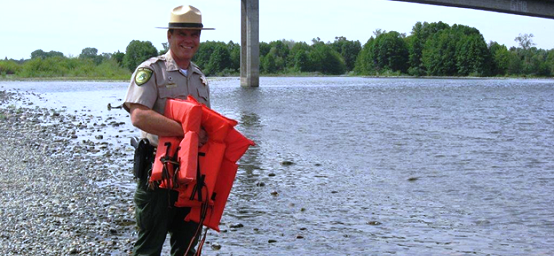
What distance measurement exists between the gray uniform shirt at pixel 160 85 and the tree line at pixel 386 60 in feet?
380

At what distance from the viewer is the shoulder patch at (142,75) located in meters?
4.61

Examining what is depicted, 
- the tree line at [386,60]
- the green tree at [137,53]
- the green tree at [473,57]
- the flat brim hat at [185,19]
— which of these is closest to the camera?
the flat brim hat at [185,19]

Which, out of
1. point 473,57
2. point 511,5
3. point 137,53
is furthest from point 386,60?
point 511,5

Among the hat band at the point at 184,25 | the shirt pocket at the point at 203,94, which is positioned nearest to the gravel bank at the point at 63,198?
the shirt pocket at the point at 203,94

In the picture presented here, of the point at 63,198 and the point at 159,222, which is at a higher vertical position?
the point at 159,222

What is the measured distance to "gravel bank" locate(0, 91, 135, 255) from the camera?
7703 mm

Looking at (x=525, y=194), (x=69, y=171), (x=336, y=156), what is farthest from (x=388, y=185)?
(x=69, y=171)

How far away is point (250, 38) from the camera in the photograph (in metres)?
73.6

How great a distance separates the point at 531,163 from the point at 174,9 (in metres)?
13.8

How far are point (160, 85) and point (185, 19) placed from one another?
0.44m

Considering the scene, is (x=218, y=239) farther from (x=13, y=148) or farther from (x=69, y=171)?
(x=13, y=148)

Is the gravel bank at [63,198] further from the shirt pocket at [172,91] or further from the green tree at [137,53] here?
the green tree at [137,53]

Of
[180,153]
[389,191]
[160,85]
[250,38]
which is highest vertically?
[250,38]

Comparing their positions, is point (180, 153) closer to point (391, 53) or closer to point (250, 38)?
point (250, 38)
